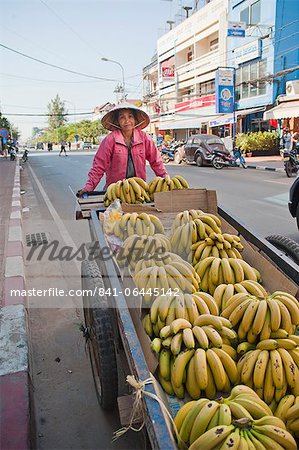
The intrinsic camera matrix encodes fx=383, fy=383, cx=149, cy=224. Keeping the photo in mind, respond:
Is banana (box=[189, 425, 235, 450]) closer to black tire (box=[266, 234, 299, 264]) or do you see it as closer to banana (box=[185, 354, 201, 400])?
banana (box=[185, 354, 201, 400])

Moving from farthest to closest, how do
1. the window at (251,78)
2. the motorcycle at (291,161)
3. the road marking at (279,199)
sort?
the window at (251,78) < the motorcycle at (291,161) < the road marking at (279,199)

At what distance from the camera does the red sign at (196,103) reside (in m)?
29.7

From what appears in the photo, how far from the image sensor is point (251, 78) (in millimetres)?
24578

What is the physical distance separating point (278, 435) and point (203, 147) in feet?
59.8

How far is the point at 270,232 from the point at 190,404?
5.27m

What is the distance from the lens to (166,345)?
168 centimetres

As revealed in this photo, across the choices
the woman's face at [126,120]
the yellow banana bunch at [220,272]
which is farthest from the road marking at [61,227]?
the yellow banana bunch at [220,272]

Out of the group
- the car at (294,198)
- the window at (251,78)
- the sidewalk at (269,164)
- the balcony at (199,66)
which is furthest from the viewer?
the balcony at (199,66)

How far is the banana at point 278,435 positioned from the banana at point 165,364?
1.56ft

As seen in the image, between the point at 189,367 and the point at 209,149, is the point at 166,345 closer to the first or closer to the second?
the point at 189,367

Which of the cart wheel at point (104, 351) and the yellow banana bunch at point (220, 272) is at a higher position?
the yellow banana bunch at point (220, 272)

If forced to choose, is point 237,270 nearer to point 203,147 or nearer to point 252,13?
point 203,147

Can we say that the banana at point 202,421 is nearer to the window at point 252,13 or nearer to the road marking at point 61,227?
the road marking at point 61,227

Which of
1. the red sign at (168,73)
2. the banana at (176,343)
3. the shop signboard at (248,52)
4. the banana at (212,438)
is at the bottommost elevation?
the banana at (212,438)
